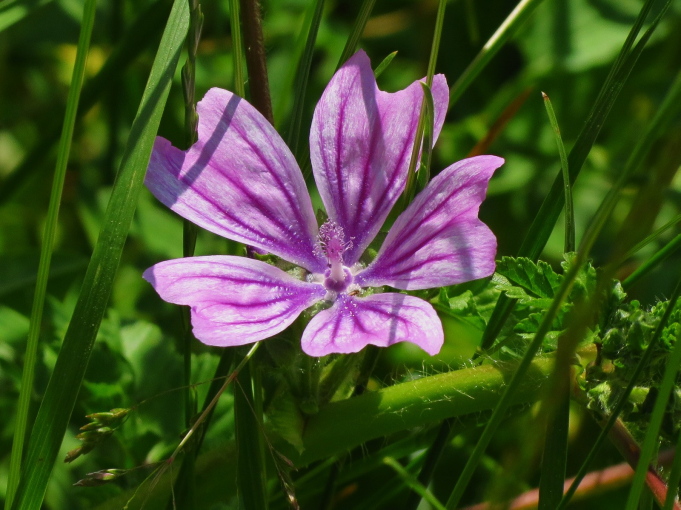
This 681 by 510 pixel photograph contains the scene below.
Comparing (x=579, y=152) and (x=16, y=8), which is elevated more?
(x=16, y=8)

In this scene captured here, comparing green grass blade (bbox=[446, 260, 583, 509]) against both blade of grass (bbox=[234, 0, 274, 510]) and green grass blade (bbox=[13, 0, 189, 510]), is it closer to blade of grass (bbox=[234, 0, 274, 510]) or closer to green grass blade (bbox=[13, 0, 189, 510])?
blade of grass (bbox=[234, 0, 274, 510])

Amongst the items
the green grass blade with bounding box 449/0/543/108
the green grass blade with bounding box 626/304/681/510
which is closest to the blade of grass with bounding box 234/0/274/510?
the green grass blade with bounding box 626/304/681/510

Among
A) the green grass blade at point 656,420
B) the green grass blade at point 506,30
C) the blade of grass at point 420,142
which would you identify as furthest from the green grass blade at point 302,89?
the green grass blade at point 656,420

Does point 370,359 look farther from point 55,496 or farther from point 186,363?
point 55,496

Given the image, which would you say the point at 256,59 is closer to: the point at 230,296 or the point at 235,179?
the point at 235,179

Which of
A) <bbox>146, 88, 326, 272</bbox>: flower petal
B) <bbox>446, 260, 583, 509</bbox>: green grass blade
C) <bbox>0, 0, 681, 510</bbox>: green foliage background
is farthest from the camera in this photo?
<bbox>0, 0, 681, 510</bbox>: green foliage background

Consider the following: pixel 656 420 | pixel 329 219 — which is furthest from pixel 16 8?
pixel 656 420
